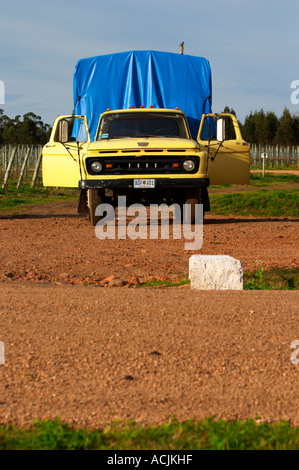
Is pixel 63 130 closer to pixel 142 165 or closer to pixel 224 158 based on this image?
pixel 142 165

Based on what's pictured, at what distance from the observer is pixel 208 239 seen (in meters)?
10.8

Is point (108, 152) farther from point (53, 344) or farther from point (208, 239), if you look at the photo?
point (53, 344)

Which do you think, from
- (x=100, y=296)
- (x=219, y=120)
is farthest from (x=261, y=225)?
(x=100, y=296)

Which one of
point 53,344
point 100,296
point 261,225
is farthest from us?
point 261,225

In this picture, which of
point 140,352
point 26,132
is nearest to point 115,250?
point 140,352

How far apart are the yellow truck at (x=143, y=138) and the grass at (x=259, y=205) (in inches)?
138

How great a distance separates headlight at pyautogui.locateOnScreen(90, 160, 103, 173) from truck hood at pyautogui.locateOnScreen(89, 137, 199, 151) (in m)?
0.28

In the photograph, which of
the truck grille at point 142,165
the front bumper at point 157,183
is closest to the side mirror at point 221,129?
the truck grille at point 142,165

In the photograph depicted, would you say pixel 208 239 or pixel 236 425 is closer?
pixel 236 425

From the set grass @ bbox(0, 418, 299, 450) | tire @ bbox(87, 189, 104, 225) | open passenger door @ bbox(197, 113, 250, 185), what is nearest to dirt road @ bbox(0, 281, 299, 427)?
grass @ bbox(0, 418, 299, 450)

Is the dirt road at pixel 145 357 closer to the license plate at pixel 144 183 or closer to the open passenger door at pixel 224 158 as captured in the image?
the license plate at pixel 144 183

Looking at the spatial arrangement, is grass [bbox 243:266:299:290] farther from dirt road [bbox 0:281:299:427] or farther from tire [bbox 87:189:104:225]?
tire [bbox 87:189:104:225]

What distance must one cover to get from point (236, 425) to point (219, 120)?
911cm

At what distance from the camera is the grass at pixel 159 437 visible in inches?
120
